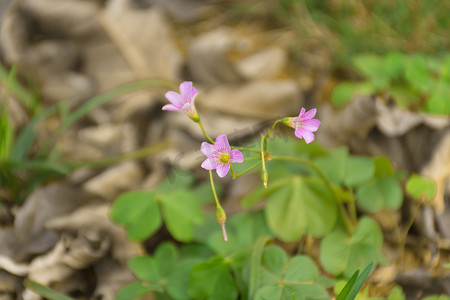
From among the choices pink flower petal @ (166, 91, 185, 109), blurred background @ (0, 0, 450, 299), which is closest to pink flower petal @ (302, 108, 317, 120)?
pink flower petal @ (166, 91, 185, 109)

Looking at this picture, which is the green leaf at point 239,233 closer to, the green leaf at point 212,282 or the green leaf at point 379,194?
the green leaf at point 212,282

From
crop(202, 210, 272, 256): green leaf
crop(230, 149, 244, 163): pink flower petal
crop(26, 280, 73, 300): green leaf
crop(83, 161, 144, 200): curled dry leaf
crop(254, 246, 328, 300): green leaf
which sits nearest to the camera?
crop(230, 149, 244, 163): pink flower petal

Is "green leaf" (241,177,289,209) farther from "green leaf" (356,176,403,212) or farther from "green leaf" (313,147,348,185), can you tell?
"green leaf" (356,176,403,212)

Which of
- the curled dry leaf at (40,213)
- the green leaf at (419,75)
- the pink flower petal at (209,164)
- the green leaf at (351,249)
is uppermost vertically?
the pink flower petal at (209,164)

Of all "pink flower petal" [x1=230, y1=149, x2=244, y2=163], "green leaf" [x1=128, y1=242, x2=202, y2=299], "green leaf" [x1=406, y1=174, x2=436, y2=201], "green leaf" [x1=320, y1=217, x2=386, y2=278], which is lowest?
"green leaf" [x1=128, y1=242, x2=202, y2=299]

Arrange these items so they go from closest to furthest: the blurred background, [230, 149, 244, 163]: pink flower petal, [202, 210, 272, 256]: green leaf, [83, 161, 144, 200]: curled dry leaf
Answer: [230, 149, 244, 163]: pink flower petal
[202, 210, 272, 256]: green leaf
the blurred background
[83, 161, 144, 200]: curled dry leaf

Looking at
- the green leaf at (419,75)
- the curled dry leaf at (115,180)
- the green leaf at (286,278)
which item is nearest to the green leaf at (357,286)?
the green leaf at (286,278)
